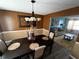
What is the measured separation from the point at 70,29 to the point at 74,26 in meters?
0.56

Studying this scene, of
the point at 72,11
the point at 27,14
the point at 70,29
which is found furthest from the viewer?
the point at 70,29

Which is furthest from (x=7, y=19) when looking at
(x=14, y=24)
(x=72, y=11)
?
(x=72, y=11)

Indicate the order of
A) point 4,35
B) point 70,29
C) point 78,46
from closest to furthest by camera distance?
point 78,46, point 4,35, point 70,29

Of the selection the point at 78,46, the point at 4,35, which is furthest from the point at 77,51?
the point at 4,35

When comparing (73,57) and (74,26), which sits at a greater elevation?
(74,26)

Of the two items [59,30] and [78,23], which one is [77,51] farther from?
[78,23]

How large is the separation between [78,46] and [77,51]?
0.53 feet

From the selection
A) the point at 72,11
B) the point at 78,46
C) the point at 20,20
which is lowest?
the point at 78,46

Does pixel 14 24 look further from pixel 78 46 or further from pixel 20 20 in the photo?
pixel 78 46

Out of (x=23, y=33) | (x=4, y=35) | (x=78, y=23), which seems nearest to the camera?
(x=4, y=35)

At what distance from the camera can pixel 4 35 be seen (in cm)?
323

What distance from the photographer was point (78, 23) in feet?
19.3

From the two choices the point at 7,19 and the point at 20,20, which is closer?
the point at 7,19

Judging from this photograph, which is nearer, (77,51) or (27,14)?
(77,51)
